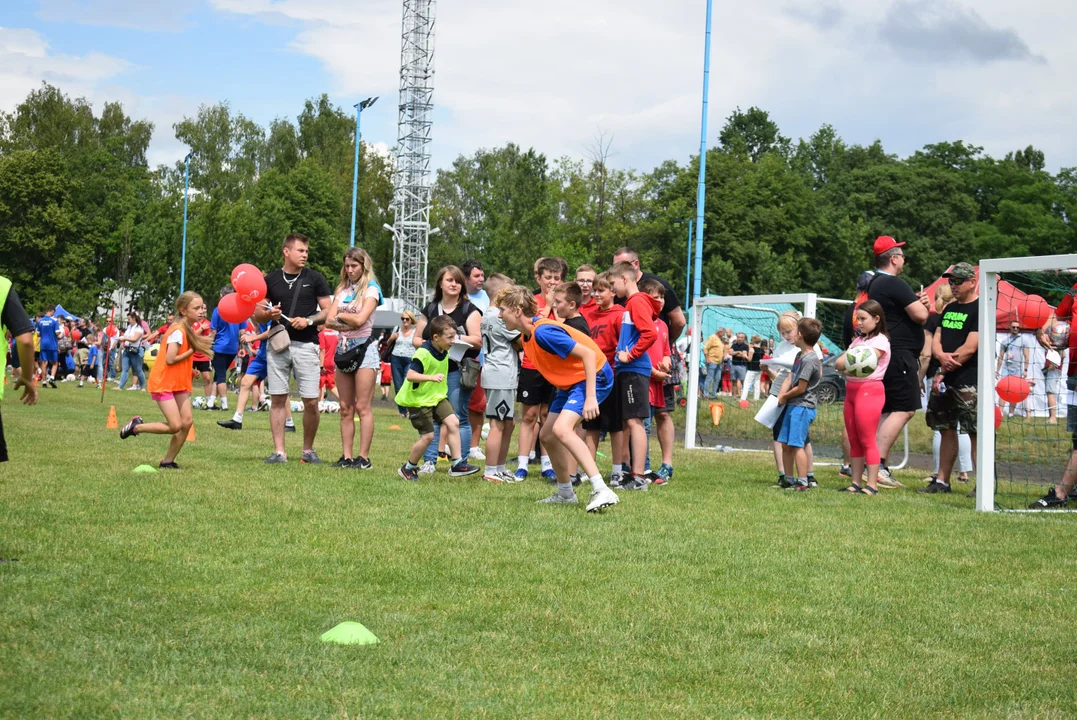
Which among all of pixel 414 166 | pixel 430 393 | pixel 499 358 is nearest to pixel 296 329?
pixel 430 393

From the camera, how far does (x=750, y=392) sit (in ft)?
87.1

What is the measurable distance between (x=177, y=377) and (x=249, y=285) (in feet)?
3.95

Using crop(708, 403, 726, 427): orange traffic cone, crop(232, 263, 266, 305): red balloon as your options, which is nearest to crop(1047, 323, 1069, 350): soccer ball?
crop(232, 263, 266, 305): red balloon

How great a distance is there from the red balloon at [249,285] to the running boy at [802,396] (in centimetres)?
516

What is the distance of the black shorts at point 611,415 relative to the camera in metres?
10.6

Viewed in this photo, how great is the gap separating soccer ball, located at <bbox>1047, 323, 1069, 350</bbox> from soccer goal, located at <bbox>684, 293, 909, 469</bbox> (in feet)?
8.38

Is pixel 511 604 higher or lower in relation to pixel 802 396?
lower

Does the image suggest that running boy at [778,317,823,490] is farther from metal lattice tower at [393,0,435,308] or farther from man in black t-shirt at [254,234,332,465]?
metal lattice tower at [393,0,435,308]

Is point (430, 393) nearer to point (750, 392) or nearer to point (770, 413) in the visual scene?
point (770, 413)

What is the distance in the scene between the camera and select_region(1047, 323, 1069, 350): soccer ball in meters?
10.9

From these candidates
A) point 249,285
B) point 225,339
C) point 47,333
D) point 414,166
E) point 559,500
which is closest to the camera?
point 559,500

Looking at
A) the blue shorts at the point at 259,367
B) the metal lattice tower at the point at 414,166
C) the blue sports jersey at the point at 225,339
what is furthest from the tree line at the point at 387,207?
the blue shorts at the point at 259,367

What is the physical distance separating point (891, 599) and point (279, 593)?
3.10 m

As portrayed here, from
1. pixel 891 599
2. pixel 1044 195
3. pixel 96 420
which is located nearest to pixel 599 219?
pixel 1044 195
